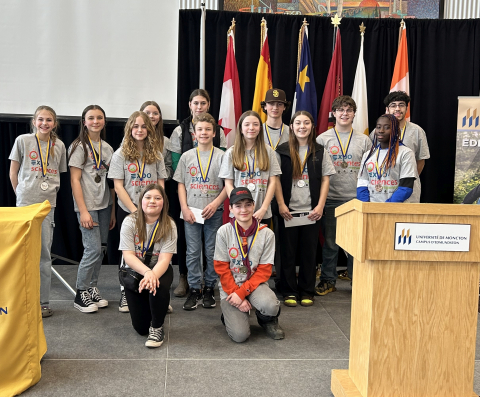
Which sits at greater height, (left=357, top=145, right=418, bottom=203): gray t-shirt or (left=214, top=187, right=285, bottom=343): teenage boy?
(left=357, top=145, right=418, bottom=203): gray t-shirt

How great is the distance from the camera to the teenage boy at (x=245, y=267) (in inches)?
122

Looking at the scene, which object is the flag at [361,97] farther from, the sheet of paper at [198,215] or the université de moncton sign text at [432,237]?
the université de moncton sign text at [432,237]

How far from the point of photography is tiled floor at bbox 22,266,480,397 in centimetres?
237

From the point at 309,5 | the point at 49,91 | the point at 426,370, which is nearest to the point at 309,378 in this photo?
the point at 426,370

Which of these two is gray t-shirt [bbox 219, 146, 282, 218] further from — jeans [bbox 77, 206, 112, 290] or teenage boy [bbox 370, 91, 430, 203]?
teenage boy [bbox 370, 91, 430, 203]

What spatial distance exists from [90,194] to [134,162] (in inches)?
15.9

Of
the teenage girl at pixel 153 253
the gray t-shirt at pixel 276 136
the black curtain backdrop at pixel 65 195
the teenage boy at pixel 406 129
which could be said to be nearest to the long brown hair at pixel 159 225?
the teenage girl at pixel 153 253

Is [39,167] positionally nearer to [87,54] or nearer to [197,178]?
[197,178]

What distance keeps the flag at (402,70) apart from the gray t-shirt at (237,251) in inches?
100

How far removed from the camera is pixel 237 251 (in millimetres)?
3203

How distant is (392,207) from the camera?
185 centimetres

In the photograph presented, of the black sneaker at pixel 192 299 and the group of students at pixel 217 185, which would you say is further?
the black sneaker at pixel 192 299

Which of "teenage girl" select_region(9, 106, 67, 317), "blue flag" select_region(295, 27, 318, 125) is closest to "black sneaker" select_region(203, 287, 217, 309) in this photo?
"teenage girl" select_region(9, 106, 67, 317)

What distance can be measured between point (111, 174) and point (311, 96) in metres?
2.26
